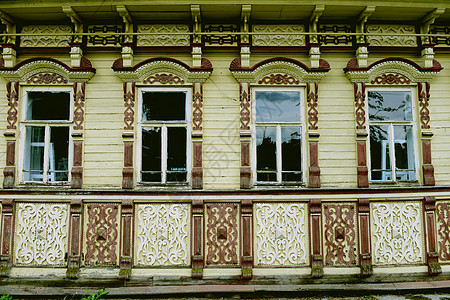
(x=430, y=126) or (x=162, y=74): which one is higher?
(x=162, y=74)

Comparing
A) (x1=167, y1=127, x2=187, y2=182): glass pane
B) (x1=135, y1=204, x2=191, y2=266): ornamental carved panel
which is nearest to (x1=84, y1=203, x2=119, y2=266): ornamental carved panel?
(x1=135, y1=204, x2=191, y2=266): ornamental carved panel

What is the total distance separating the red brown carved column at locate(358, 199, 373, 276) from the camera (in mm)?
5320

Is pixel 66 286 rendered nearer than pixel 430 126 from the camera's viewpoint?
Yes

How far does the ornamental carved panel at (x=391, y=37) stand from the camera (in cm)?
571

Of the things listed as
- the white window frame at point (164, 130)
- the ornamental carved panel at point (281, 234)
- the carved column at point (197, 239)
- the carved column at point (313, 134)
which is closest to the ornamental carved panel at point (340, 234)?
the ornamental carved panel at point (281, 234)

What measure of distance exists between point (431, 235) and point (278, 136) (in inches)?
119

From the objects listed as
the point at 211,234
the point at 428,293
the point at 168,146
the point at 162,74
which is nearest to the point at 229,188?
the point at 211,234

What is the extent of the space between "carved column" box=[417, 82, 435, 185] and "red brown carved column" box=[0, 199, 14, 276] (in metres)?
6.95

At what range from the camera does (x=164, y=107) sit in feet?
18.5

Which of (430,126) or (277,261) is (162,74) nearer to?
(277,261)

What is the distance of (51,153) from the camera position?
221 inches

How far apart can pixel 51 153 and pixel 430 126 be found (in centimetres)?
656

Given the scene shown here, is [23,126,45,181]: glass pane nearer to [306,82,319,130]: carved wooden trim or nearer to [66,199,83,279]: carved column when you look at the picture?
[66,199,83,279]: carved column

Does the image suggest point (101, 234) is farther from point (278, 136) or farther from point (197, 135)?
point (278, 136)
